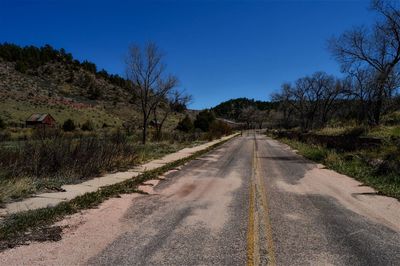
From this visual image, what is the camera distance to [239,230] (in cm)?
650

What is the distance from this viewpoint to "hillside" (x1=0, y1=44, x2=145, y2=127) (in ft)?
211

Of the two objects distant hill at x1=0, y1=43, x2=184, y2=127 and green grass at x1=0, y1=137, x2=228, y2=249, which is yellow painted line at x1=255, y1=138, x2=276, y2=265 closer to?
green grass at x1=0, y1=137, x2=228, y2=249

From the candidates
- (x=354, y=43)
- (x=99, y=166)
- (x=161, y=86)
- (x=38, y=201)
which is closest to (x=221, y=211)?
(x=38, y=201)

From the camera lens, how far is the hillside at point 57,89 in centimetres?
6419

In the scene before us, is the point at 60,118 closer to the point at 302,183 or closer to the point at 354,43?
the point at 354,43

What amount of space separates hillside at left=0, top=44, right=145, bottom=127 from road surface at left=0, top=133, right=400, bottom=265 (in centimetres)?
4941

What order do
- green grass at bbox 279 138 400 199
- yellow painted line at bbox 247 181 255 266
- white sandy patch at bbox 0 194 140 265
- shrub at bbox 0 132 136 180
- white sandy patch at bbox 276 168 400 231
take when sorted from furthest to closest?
1. green grass at bbox 279 138 400 199
2. shrub at bbox 0 132 136 180
3. white sandy patch at bbox 276 168 400 231
4. yellow painted line at bbox 247 181 255 266
5. white sandy patch at bbox 0 194 140 265

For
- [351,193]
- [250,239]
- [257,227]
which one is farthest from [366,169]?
[250,239]

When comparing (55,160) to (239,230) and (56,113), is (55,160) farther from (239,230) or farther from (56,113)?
(56,113)

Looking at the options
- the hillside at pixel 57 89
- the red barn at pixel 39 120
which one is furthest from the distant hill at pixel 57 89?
the red barn at pixel 39 120

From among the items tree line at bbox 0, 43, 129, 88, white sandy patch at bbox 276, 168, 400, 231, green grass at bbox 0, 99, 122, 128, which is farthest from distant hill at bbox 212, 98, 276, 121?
white sandy patch at bbox 276, 168, 400, 231

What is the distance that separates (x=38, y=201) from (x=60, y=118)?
190 feet

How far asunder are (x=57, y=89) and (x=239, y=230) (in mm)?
88872

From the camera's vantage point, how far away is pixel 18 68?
86562 mm
